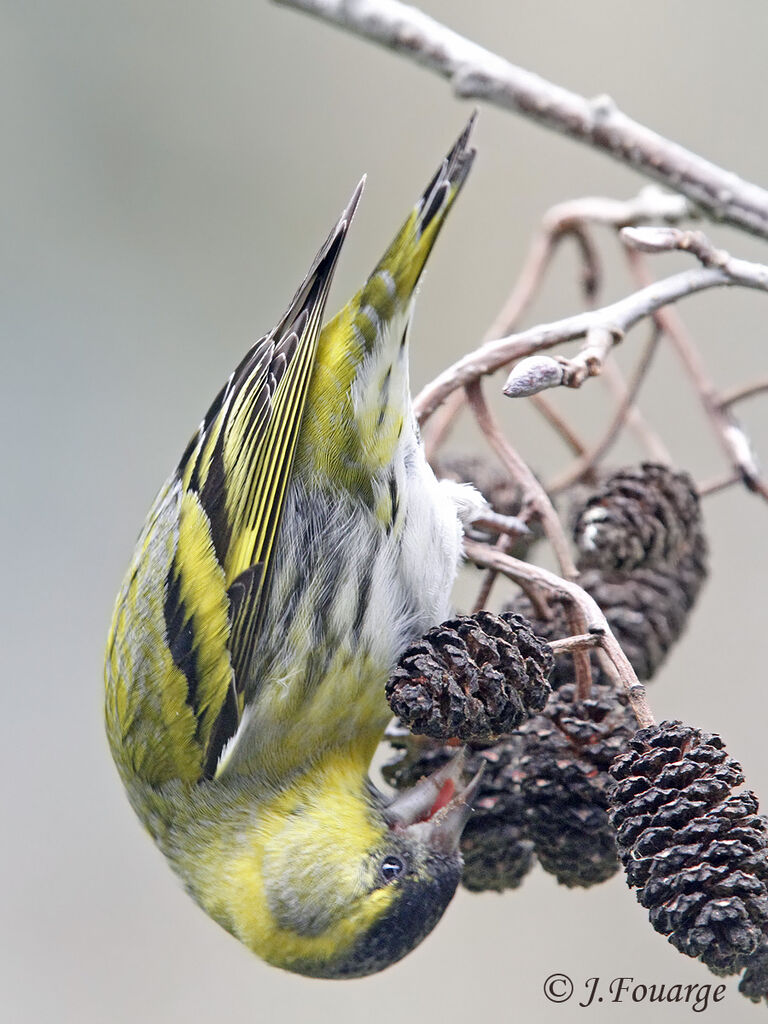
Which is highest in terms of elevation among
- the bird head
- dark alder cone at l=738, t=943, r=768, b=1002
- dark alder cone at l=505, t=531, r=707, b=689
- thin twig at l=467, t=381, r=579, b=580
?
thin twig at l=467, t=381, r=579, b=580

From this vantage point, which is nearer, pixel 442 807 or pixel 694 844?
pixel 694 844

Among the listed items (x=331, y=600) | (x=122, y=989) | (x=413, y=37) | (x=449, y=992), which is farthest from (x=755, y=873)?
(x=122, y=989)

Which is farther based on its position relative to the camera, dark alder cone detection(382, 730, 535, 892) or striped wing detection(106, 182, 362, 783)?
striped wing detection(106, 182, 362, 783)

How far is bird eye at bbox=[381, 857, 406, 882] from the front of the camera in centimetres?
199

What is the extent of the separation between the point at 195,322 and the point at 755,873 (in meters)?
3.84

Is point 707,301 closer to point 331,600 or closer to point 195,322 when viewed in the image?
point 195,322

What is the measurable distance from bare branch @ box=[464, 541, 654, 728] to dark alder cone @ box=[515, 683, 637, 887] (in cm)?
11

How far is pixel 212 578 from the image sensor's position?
2129 mm

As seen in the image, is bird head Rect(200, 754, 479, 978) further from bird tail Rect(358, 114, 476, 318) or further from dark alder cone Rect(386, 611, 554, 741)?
bird tail Rect(358, 114, 476, 318)

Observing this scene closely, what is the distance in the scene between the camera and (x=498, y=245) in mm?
5039

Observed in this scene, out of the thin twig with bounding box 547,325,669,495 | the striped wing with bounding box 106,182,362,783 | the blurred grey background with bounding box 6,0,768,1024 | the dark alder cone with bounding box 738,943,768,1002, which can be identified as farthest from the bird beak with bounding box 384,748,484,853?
the blurred grey background with bounding box 6,0,768,1024

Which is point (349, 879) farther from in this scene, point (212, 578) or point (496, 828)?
point (212, 578)

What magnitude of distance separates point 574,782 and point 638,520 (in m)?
0.50

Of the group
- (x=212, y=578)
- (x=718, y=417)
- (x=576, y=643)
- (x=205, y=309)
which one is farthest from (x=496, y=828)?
(x=205, y=309)
